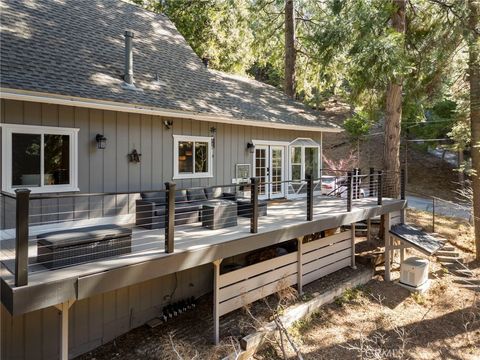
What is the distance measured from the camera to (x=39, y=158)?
6168mm

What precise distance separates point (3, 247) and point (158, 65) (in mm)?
5844

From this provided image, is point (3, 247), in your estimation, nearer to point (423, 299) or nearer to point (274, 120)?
point (274, 120)

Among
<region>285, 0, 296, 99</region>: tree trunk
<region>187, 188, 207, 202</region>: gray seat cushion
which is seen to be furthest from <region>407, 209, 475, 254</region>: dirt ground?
<region>187, 188, 207, 202</region>: gray seat cushion

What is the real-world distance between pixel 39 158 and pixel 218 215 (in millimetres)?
3293

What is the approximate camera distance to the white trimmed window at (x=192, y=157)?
8.21 metres

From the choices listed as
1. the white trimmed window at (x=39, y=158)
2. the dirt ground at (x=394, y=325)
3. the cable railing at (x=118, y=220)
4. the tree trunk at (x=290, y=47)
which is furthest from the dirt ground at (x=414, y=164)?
the white trimmed window at (x=39, y=158)

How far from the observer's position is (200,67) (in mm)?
10656

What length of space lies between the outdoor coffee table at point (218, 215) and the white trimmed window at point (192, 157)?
182 cm

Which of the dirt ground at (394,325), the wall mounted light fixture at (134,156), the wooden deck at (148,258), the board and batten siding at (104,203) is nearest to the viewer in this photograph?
the wooden deck at (148,258)

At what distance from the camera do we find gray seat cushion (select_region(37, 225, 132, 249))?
14.2 feet

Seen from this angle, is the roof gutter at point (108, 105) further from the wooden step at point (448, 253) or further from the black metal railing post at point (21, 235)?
the wooden step at point (448, 253)

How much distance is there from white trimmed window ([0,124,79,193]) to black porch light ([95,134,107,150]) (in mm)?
386

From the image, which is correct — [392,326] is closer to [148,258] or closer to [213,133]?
[213,133]

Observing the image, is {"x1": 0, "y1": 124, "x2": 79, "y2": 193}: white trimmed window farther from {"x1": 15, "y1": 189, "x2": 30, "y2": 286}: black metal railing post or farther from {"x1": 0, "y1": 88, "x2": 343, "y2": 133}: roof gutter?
{"x1": 15, "y1": 189, "x2": 30, "y2": 286}: black metal railing post
